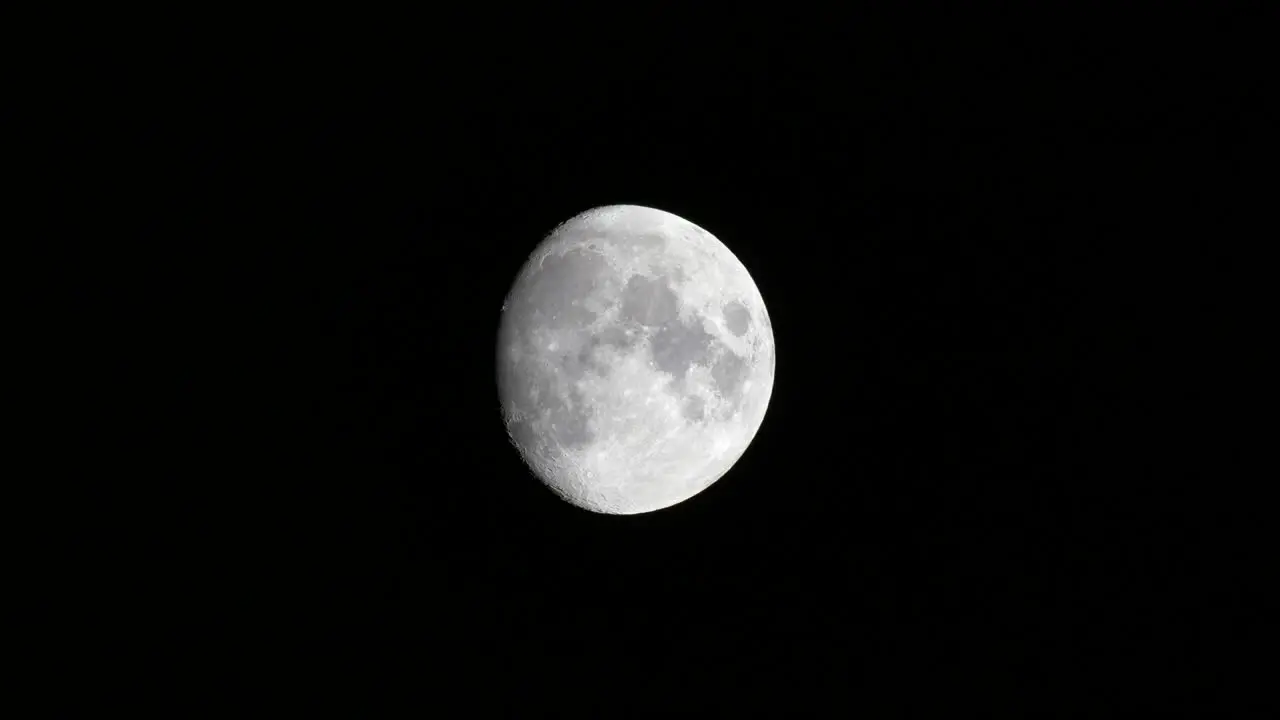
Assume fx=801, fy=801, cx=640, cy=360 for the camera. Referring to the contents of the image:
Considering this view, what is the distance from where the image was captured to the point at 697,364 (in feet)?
12.0

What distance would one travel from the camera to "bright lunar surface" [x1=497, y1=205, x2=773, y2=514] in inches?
143

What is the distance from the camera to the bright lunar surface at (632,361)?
11.9 feet

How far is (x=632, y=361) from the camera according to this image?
3594 mm

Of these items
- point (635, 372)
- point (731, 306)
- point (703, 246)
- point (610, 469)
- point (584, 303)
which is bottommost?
point (610, 469)

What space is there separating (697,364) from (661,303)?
12.7 inches

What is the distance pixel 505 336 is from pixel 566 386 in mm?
492

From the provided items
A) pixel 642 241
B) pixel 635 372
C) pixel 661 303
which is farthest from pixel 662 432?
pixel 642 241

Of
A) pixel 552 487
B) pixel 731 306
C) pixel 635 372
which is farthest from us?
pixel 552 487

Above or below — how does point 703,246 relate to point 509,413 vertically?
above

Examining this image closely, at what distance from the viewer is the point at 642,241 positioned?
3854 millimetres

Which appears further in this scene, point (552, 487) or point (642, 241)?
point (552, 487)

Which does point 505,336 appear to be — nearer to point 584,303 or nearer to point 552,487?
point 584,303

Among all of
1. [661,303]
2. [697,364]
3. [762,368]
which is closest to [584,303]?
[661,303]

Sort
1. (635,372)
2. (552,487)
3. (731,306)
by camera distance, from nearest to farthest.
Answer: (635,372) → (731,306) → (552,487)
